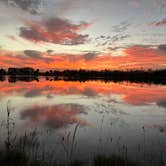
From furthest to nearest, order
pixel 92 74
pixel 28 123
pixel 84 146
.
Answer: pixel 92 74, pixel 28 123, pixel 84 146

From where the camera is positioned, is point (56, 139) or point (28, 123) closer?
point (56, 139)

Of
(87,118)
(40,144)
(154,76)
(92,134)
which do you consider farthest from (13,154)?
(154,76)

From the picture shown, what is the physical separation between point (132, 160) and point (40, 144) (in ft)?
10.3

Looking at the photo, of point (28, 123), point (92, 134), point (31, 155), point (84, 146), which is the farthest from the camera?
point (28, 123)

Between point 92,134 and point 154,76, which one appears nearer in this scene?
point 92,134

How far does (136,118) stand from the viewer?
14.5 meters

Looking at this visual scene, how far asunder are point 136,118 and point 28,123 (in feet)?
20.3

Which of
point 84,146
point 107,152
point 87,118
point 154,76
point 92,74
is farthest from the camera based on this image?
point 92,74

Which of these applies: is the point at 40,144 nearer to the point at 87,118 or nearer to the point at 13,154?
the point at 13,154

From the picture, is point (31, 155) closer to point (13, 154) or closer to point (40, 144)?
point (13, 154)

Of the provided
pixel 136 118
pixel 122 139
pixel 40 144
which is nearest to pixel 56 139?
pixel 40 144

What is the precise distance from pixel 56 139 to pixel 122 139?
255 centimetres

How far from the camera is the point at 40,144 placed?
8445 mm

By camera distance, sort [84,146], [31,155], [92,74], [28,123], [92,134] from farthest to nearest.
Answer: [92,74], [28,123], [92,134], [84,146], [31,155]
